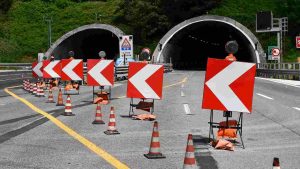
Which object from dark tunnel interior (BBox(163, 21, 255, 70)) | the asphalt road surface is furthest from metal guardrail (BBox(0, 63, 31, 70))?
the asphalt road surface

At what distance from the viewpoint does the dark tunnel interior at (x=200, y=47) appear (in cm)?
6575

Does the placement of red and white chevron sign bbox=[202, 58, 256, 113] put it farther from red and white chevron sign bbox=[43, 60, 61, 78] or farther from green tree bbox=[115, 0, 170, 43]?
green tree bbox=[115, 0, 170, 43]

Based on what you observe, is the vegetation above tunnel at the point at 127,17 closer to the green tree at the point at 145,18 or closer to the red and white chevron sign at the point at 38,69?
the green tree at the point at 145,18

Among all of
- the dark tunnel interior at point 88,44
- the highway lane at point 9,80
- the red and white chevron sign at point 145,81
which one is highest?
the dark tunnel interior at point 88,44

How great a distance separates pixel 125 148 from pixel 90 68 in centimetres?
972

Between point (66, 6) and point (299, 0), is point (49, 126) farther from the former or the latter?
point (66, 6)

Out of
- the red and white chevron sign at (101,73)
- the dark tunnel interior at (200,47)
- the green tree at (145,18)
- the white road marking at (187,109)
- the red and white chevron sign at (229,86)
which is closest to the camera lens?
the red and white chevron sign at (229,86)

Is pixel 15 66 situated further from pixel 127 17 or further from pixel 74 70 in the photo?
pixel 74 70

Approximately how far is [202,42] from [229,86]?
69820 mm

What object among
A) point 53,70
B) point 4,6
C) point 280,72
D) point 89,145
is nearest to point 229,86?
point 89,145

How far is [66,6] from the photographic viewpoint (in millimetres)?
89188

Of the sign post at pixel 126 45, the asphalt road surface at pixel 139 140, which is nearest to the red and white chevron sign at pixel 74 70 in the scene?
the asphalt road surface at pixel 139 140

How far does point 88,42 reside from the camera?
7006 cm

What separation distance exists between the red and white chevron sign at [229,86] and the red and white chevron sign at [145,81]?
4.19m
